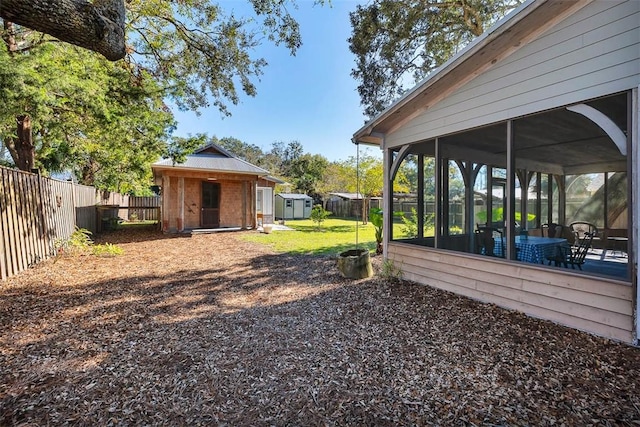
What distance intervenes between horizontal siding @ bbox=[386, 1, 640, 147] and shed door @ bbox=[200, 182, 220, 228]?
12447 millimetres

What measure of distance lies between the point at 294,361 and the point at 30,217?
675 cm

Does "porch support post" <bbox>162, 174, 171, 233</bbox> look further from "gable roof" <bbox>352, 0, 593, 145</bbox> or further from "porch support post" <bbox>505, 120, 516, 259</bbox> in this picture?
"porch support post" <bbox>505, 120, 516, 259</bbox>

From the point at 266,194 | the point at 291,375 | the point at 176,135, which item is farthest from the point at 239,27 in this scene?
the point at 266,194

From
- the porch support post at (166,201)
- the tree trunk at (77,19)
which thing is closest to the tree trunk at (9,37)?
the tree trunk at (77,19)

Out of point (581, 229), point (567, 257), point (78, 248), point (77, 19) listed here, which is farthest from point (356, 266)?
point (78, 248)

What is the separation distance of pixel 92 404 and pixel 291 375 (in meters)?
1.61

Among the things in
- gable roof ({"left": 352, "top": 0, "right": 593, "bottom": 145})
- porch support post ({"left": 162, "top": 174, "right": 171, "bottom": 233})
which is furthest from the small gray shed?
gable roof ({"left": 352, "top": 0, "right": 593, "bottom": 145})

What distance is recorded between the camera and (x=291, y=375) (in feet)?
9.11

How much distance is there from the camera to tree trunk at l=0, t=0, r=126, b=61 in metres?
2.23

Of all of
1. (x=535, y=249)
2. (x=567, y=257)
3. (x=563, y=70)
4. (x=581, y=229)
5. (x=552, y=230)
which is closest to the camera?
(x=563, y=70)

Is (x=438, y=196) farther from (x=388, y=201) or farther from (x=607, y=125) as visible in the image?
(x=607, y=125)

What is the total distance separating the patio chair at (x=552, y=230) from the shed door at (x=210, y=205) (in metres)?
13.2

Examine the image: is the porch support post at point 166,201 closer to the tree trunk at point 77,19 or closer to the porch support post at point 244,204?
the porch support post at point 244,204

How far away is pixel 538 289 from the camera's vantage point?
3.87 meters
